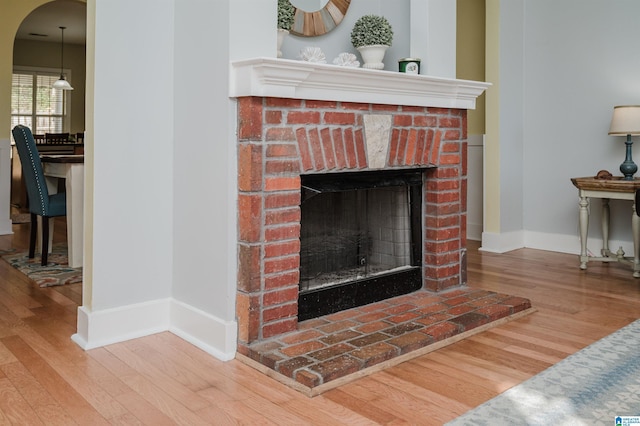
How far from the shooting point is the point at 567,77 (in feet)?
15.1

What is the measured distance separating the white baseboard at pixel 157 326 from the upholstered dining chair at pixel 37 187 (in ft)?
5.76

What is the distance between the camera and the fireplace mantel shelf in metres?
2.24

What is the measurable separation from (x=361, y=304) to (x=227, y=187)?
3.23ft

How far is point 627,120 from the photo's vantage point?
154 inches

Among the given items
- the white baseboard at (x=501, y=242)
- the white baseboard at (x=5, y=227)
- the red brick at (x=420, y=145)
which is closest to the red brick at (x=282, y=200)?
the red brick at (x=420, y=145)

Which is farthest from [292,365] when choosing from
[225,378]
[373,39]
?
[373,39]

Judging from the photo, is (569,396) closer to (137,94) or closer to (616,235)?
(137,94)

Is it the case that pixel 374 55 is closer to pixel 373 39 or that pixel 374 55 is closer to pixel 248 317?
pixel 373 39

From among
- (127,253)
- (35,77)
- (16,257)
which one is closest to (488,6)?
(127,253)

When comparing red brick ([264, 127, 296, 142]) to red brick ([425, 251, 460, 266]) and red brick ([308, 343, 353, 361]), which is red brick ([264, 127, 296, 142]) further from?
red brick ([425, 251, 460, 266])

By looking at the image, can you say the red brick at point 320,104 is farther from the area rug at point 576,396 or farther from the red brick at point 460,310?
the area rug at point 576,396

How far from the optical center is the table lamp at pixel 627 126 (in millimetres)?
3898

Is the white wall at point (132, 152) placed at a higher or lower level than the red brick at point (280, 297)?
higher

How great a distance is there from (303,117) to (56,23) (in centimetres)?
831
